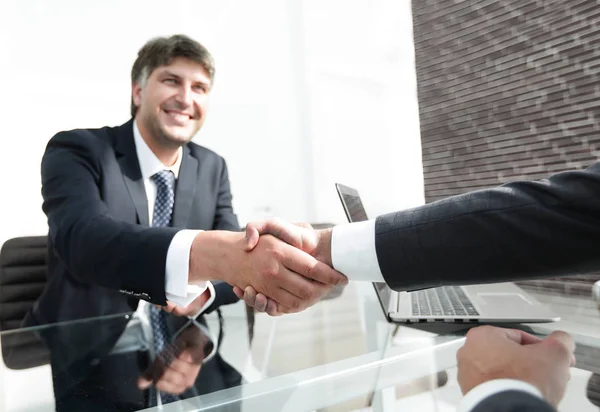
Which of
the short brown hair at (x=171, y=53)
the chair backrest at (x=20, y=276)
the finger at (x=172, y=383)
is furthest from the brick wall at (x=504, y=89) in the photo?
the chair backrest at (x=20, y=276)

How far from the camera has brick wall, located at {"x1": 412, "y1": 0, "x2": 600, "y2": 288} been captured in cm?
168

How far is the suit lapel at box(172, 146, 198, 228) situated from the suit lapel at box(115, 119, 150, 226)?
12cm

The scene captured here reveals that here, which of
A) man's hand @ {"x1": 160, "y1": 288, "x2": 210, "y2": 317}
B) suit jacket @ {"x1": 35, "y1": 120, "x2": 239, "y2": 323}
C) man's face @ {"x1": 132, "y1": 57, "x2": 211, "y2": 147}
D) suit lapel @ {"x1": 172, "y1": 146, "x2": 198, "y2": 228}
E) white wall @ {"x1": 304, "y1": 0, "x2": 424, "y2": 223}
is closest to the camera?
suit jacket @ {"x1": 35, "y1": 120, "x2": 239, "y2": 323}

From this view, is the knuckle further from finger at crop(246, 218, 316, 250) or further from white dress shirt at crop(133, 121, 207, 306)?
white dress shirt at crop(133, 121, 207, 306)

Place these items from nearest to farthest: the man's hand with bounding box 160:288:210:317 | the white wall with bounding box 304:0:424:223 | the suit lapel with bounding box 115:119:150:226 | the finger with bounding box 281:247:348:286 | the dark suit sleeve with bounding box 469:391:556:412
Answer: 1. the dark suit sleeve with bounding box 469:391:556:412
2. the finger with bounding box 281:247:348:286
3. the man's hand with bounding box 160:288:210:317
4. the suit lapel with bounding box 115:119:150:226
5. the white wall with bounding box 304:0:424:223

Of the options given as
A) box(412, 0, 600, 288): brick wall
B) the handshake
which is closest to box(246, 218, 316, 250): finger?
the handshake

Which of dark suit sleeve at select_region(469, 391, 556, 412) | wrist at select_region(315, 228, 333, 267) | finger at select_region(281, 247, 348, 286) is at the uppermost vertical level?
wrist at select_region(315, 228, 333, 267)

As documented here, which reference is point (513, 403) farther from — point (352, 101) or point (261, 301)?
point (352, 101)

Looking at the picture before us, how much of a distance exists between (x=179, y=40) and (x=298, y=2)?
1.70 meters

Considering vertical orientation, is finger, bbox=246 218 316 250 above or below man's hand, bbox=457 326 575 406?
above

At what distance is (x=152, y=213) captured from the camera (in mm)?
1591

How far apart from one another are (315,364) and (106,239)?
65 centimetres

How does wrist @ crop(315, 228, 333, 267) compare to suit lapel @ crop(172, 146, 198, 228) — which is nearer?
wrist @ crop(315, 228, 333, 267)

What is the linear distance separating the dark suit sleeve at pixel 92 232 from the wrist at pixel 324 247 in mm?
347
